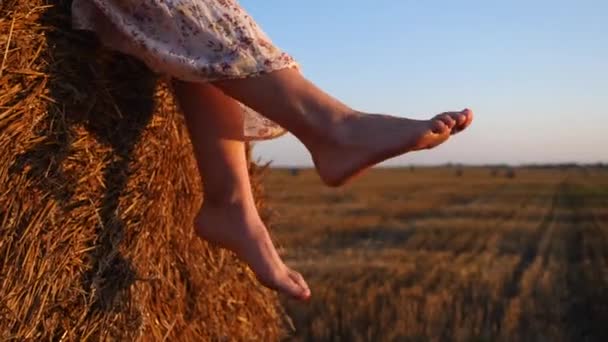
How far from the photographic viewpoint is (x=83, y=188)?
1.99 metres

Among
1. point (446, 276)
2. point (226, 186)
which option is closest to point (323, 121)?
point (226, 186)

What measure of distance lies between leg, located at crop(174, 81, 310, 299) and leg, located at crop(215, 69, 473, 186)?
20 cm

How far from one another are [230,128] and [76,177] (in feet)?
1.17

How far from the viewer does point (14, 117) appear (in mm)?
1821

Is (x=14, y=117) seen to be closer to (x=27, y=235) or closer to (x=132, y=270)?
(x=27, y=235)

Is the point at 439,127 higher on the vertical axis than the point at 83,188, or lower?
higher

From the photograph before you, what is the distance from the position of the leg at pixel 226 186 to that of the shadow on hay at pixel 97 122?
0.14 m

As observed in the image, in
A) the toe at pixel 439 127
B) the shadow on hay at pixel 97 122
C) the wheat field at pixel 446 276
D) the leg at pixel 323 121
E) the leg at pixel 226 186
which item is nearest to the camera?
the toe at pixel 439 127

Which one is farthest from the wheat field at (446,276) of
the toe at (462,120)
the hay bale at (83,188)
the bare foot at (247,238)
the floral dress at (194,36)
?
the toe at (462,120)

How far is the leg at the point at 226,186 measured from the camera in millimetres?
2027

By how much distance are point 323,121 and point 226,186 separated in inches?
15.0

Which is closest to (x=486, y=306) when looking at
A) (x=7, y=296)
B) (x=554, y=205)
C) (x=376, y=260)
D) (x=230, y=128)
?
(x=376, y=260)

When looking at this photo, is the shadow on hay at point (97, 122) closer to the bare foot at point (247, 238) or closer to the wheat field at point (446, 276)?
the bare foot at point (247, 238)

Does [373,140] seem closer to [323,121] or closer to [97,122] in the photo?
[323,121]
